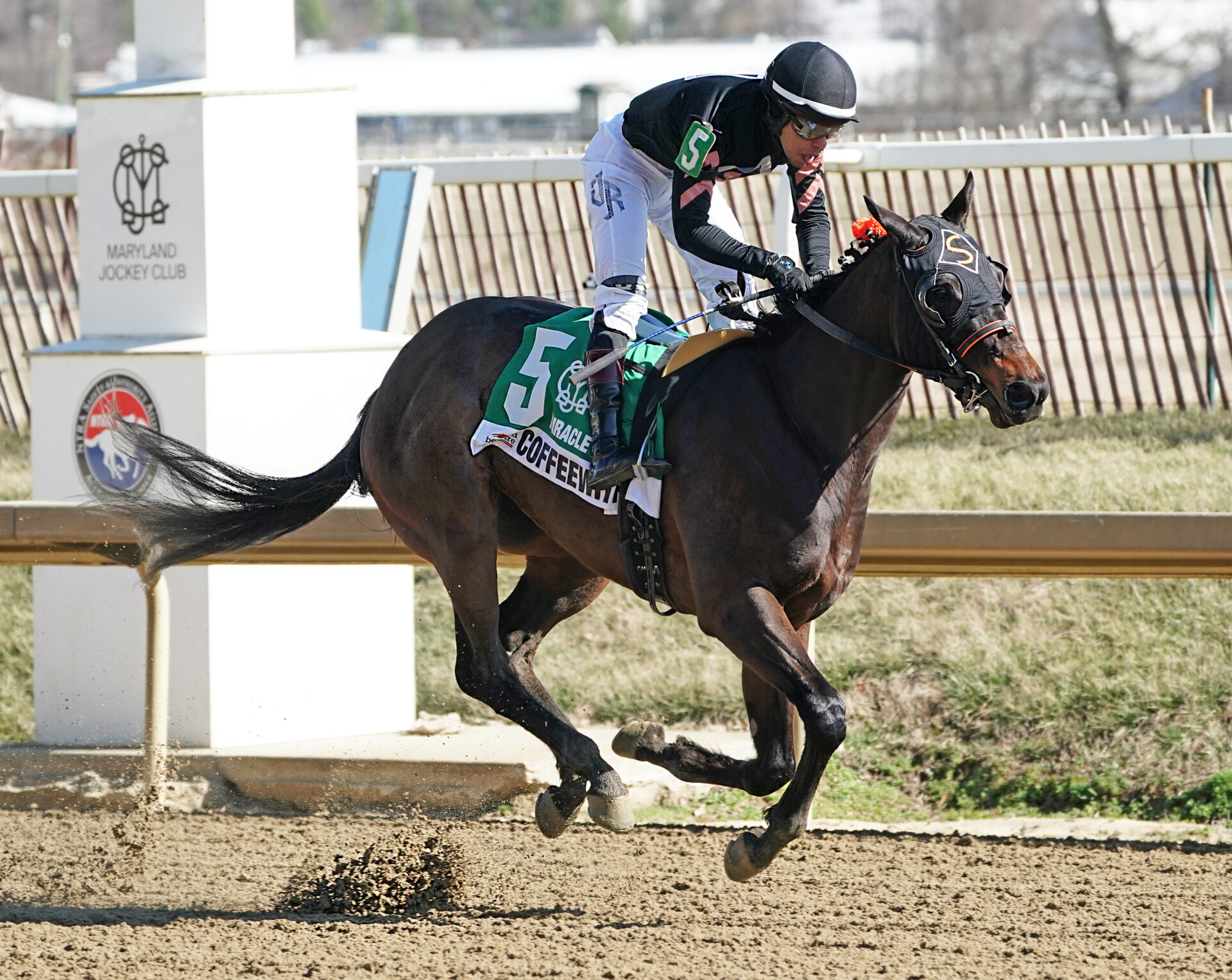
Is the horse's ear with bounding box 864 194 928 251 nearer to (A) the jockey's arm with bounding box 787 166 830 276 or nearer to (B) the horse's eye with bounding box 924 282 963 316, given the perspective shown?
(B) the horse's eye with bounding box 924 282 963 316

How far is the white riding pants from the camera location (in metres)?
5.04

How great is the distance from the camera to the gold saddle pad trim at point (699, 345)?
4887mm

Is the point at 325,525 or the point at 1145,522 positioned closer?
the point at 1145,522

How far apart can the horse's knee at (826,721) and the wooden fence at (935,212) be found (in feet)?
13.1

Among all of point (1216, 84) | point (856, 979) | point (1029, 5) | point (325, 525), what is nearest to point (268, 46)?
point (325, 525)

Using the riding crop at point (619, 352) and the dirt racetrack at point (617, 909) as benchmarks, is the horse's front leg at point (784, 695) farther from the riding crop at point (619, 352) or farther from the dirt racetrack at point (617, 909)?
the riding crop at point (619, 352)

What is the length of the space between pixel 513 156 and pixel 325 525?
15.1 feet

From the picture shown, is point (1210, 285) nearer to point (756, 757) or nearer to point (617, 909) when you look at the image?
point (756, 757)

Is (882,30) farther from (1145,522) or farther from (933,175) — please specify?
(1145,522)

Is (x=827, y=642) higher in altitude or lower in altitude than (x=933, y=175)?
lower

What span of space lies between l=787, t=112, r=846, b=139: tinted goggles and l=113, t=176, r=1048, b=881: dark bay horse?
1.17 feet

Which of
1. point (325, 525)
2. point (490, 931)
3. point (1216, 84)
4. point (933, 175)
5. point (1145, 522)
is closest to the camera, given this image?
point (490, 931)

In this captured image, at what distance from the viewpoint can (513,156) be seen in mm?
10281

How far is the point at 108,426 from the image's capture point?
660 centimetres
